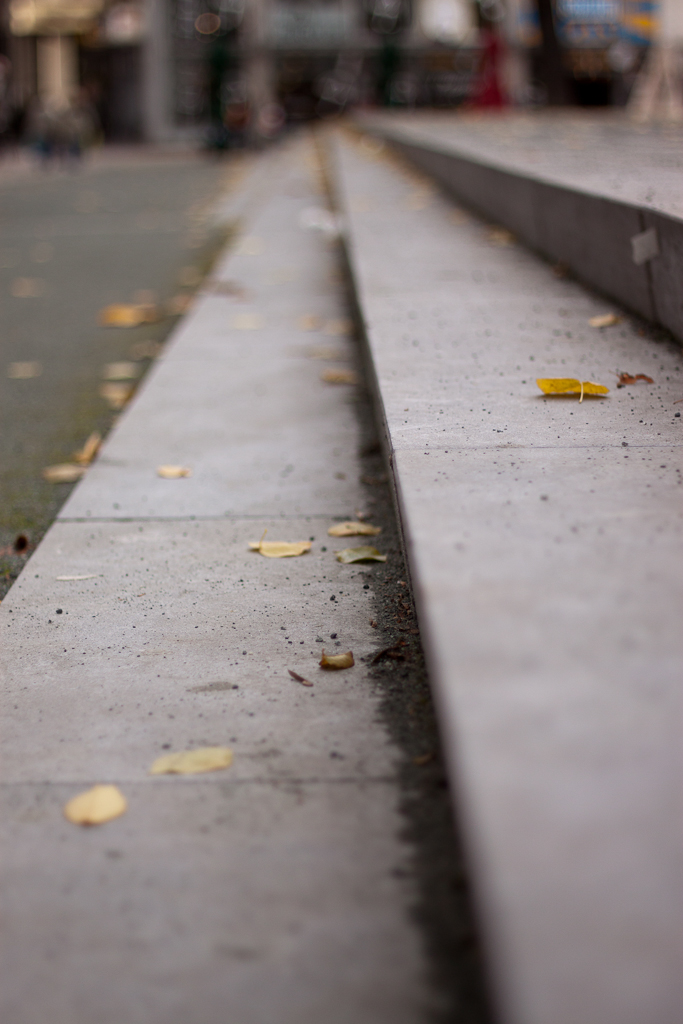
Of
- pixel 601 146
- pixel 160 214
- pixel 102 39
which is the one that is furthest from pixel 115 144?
pixel 601 146

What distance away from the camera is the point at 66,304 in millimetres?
6520

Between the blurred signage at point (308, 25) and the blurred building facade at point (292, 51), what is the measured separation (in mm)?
38

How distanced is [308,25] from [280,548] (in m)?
40.7

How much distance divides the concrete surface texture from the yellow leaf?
394mm

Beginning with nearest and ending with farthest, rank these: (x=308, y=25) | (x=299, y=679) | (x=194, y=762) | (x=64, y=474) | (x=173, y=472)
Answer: (x=194, y=762) → (x=299, y=679) → (x=173, y=472) → (x=64, y=474) → (x=308, y=25)

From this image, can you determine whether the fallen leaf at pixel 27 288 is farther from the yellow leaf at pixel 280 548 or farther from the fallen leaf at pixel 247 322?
the yellow leaf at pixel 280 548

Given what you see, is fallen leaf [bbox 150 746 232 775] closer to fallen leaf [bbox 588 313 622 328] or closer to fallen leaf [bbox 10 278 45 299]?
fallen leaf [bbox 588 313 622 328]

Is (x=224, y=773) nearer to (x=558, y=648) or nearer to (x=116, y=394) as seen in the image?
(x=558, y=648)

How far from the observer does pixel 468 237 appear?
580cm

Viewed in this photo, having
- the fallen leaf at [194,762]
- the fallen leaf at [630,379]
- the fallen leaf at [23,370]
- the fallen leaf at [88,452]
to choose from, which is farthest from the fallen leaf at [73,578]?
the fallen leaf at [23,370]

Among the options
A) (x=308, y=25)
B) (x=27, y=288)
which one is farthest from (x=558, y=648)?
(x=308, y=25)

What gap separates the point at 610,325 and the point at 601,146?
16.1ft

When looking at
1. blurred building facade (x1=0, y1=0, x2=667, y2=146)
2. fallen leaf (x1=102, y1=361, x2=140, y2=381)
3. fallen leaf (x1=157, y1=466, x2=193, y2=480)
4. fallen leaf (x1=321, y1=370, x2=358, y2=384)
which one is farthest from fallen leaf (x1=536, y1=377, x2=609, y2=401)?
blurred building facade (x1=0, y1=0, x2=667, y2=146)

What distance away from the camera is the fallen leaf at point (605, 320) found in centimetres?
341
